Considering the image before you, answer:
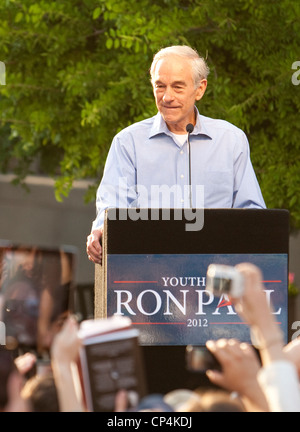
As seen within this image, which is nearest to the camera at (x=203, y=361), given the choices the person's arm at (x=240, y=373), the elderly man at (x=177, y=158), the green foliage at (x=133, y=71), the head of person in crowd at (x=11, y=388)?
the person's arm at (x=240, y=373)

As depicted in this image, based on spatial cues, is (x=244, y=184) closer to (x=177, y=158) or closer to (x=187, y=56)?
(x=177, y=158)

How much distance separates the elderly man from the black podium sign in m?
0.60

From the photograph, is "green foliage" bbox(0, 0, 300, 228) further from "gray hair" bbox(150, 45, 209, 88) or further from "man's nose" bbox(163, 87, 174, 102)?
"man's nose" bbox(163, 87, 174, 102)

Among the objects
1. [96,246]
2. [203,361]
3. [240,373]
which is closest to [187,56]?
[96,246]

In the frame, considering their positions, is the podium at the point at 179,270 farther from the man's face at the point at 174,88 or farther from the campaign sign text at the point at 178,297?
the man's face at the point at 174,88

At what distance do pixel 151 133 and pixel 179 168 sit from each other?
18 cm

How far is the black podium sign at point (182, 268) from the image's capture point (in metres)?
2.62

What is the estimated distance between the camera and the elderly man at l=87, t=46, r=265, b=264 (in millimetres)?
3387

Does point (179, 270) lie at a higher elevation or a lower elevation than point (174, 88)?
lower

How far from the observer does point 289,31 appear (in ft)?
19.0

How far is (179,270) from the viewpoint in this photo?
263cm

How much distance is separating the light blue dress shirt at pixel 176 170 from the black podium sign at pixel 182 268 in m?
0.62

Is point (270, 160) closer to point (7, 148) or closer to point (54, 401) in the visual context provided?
point (7, 148)

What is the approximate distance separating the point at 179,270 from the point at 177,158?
38.3 inches
